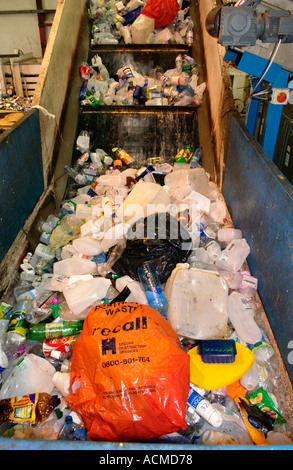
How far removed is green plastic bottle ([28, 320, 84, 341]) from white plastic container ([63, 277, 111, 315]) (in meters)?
0.12

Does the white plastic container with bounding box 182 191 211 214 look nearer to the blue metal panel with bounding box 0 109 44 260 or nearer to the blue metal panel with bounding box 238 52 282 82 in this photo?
the blue metal panel with bounding box 238 52 282 82

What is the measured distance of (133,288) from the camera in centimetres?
221

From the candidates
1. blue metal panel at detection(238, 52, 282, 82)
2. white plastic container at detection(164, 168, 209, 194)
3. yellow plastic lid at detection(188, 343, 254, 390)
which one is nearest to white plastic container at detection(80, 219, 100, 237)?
white plastic container at detection(164, 168, 209, 194)

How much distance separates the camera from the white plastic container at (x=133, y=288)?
2169mm

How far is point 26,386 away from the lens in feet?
5.78

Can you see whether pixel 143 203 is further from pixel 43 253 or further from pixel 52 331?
pixel 52 331

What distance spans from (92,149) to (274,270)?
2888 millimetres

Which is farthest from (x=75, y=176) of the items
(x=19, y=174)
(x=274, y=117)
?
(x=274, y=117)

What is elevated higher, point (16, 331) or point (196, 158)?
point (196, 158)

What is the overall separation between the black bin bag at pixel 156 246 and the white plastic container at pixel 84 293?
20cm

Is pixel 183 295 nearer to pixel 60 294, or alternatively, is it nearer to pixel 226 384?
pixel 226 384

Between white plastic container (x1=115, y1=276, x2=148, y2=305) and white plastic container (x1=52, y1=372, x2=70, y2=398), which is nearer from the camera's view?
white plastic container (x1=52, y1=372, x2=70, y2=398)

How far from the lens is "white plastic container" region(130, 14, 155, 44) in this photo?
4652 mm

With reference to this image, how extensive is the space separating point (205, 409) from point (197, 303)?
640 mm
